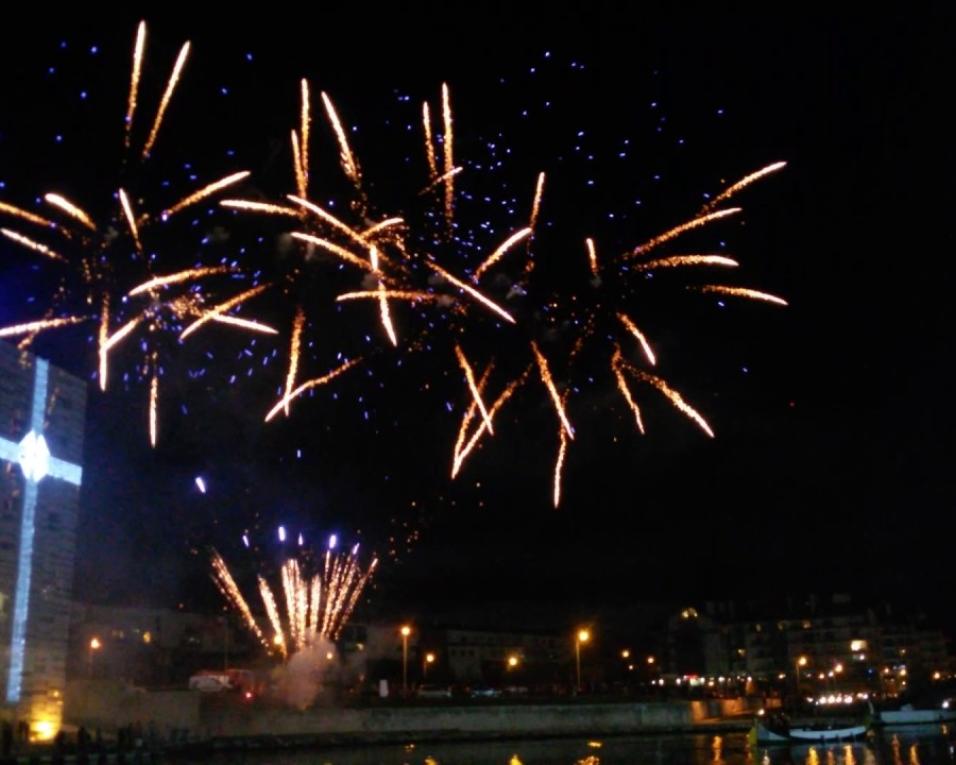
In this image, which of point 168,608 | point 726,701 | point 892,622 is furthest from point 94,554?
point 892,622

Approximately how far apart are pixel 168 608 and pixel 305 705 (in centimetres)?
2441

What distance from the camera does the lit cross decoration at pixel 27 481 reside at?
32844 mm

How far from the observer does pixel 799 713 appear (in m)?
54.3

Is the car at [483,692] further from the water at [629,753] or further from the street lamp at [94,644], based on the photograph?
the street lamp at [94,644]

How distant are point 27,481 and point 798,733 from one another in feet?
105

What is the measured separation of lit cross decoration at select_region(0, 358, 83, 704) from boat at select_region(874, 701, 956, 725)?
4135cm

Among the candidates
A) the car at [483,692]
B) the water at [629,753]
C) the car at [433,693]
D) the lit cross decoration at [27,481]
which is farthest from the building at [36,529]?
the car at [483,692]

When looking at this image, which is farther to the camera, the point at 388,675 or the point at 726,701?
the point at 388,675

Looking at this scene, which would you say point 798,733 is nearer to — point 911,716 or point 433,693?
point 911,716

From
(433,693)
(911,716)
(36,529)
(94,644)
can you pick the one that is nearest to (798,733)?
(911,716)

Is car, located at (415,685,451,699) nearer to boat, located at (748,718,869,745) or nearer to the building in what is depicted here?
boat, located at (748,718,869,745)

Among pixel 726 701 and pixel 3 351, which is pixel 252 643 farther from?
pixel 3 351

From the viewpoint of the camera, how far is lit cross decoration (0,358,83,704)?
108 feet

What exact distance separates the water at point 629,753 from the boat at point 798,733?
0.63 meters
